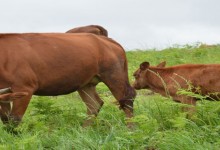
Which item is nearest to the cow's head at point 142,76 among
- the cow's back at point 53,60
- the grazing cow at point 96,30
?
the grazing cow at point 96,30

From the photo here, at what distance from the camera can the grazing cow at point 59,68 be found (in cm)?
877

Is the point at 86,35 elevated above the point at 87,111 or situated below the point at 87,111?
above

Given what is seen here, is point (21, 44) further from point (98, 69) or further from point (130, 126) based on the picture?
point (130, 126)

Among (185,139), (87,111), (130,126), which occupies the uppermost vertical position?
(185,139)

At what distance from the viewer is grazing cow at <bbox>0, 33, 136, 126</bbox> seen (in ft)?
28.8

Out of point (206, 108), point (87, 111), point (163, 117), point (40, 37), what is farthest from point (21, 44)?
point (206, 108)

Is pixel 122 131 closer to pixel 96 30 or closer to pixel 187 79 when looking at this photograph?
pixel 187 79

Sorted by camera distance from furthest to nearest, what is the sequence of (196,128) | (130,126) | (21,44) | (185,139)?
1. (21,44)
2. (130,126)
3. (196,128)
4. (185,139)

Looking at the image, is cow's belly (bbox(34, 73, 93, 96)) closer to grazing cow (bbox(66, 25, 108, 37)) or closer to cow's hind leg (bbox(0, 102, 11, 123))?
cow's hind leg (bbox(0, 102, 11, 123))

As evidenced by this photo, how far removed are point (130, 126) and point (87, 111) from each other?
2212 mm

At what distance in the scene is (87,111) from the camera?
1031 centimetres

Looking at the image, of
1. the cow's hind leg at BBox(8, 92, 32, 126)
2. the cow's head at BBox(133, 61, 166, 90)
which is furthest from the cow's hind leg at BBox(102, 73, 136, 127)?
the cow's hind leg at BBox(8, 92, 32, 126)

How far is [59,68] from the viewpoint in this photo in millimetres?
9305

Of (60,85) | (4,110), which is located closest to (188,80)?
(60,85)
